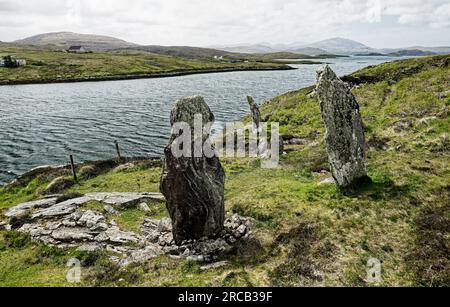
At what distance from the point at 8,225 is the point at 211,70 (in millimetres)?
176955

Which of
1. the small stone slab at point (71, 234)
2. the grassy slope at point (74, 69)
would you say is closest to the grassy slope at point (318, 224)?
the small stone slab at point (71, 234)

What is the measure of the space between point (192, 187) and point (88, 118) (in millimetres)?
62105

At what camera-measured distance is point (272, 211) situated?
854 inches

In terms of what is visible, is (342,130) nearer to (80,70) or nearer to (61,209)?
(61,209)

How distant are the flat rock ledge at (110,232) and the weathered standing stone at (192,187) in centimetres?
81

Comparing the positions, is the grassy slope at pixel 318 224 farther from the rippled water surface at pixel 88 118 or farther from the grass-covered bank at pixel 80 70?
the grass-covered bank at pixel 80 70

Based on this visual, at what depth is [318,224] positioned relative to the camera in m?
19.4

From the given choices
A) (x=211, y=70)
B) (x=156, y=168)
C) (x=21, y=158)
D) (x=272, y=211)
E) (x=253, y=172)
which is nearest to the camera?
(x=272, y=211)

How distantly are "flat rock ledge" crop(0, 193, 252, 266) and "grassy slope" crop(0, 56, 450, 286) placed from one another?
2.87 ft

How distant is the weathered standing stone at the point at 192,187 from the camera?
17.8m

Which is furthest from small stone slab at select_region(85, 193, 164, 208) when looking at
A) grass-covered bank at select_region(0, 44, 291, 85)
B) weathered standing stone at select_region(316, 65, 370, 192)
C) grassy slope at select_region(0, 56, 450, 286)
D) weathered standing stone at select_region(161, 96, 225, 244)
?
grass-covered bank at select_region(0, 44, 291, 85)

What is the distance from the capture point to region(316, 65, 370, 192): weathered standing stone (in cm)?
2262
